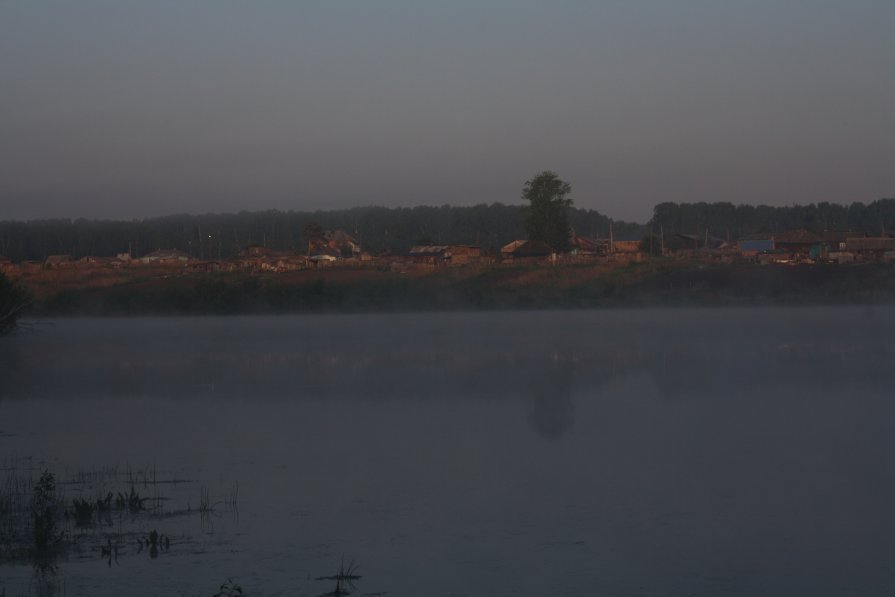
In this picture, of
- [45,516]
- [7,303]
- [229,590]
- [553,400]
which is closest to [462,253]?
[7,303]

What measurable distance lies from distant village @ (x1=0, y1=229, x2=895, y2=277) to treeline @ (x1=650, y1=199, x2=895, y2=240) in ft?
75.4

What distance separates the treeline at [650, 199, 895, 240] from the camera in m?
105

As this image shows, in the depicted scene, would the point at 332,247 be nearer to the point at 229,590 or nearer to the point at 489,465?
the point at 489,465

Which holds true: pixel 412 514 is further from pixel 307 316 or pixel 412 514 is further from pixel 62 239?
pixel 62 239

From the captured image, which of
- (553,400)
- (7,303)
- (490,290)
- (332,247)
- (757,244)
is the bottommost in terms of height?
(553,400)

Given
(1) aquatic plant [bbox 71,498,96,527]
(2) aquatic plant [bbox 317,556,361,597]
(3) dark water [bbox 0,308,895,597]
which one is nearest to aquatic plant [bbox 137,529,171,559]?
(3) dark water [bbox 0,308,895,597]

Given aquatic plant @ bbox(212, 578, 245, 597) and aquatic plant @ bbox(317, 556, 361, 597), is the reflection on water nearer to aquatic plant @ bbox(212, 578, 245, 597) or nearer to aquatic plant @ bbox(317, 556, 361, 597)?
aquatic plant @ bbox(317, 556, 361, 597)

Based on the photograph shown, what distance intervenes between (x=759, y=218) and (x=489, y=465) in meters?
109

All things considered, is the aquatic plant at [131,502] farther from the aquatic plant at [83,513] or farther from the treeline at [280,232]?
the treeline at [280,232]

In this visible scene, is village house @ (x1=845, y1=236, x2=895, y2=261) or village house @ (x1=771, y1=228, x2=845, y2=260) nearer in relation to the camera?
village house @ (x1=845, y1=236, x2=895, y2=261)

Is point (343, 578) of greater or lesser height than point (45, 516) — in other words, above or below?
below

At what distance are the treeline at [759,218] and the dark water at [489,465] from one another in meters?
83.3

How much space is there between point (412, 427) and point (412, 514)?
208 inches

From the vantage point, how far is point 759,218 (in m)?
116
